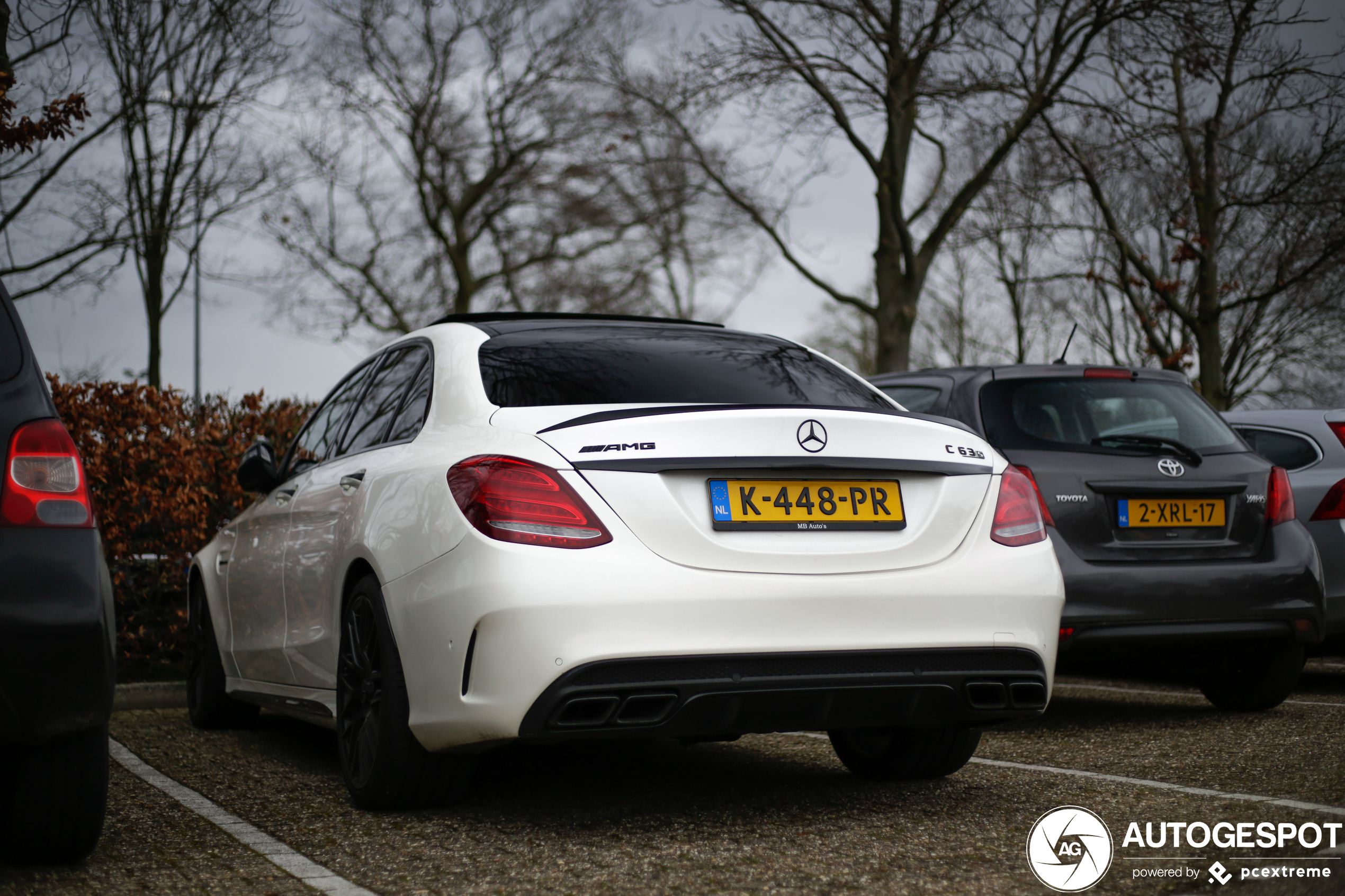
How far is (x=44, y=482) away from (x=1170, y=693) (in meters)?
6.16

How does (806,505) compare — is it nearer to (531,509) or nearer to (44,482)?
(531,509)

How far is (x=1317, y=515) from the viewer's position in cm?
689

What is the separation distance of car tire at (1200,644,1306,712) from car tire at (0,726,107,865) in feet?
15.9

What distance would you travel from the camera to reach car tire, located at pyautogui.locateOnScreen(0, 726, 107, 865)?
3273 millimetres

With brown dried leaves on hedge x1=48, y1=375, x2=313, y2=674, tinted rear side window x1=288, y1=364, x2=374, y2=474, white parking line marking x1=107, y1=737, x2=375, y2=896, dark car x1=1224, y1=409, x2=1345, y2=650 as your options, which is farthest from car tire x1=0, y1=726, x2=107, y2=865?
dark car x1=1224, y1=409, x2=1345, y2=650

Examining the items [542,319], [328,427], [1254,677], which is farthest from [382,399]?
[1254,677]

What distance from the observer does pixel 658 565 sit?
3381mm

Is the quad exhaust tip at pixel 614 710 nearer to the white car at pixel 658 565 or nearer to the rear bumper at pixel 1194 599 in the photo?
the white car at pixel 658 565

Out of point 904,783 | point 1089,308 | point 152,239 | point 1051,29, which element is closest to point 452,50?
point 152,239

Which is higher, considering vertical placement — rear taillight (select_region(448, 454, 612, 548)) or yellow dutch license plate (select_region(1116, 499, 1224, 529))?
rear taillight (select_region(448, 454, 612, 548))

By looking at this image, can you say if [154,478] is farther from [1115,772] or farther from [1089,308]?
[1089,308]

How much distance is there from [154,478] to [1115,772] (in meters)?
5.65

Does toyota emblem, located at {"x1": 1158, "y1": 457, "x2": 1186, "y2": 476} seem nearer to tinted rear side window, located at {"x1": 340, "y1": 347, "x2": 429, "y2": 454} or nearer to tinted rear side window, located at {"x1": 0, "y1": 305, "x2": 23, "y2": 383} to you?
tinted rear side window, located at {"x1": 340, "y1": 347, "x2": 429, "y2": 454}

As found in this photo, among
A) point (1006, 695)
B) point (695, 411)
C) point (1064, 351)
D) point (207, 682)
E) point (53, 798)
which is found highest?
point (1064, 351)
